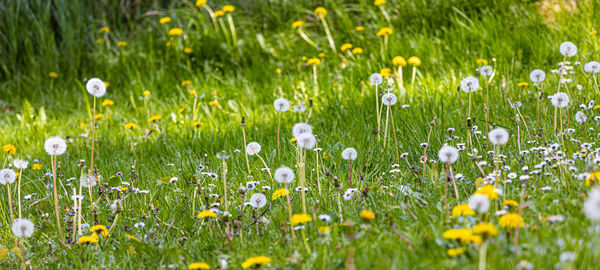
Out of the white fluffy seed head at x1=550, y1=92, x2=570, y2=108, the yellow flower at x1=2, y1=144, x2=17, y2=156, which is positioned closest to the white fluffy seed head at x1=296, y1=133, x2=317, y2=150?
the white fluffy seed head at x1=550, y1=92, x2=570, y2=108

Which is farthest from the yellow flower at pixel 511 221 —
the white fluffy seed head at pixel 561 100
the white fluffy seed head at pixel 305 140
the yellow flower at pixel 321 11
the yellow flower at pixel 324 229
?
the yellow flower at pixel 321 11

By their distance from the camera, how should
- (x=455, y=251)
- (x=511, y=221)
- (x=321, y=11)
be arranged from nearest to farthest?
(x=455, y=251)
(x=511, y=221)
(x=321, y=11)

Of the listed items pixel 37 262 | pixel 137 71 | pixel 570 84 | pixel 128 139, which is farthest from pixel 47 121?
pixel 570 84

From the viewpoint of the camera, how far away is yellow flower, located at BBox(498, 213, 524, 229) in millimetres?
1597

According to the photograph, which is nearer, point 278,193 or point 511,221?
point 511,221

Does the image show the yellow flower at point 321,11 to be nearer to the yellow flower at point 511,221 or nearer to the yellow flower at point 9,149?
the yellow flower at point 9,149

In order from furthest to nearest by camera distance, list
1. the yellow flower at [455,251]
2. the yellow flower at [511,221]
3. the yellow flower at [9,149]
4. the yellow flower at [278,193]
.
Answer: the yellow flower at [9,149] → the yellow flower at [278,193] → the yellow flower at [511,221] → the yellow flower at [455,251]

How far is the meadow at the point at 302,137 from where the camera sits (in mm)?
1766

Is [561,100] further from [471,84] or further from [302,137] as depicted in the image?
[302,137]

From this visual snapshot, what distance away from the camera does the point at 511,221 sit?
1605 mm

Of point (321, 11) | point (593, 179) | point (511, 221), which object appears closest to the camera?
point (511, 221)

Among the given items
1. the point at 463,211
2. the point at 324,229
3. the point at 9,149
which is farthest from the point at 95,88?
the point at 463,211

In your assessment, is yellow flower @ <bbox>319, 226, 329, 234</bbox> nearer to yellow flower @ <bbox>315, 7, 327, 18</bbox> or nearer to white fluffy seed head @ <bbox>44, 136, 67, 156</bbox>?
white fluffy seed head @ <bbox>44, 136, 67, 156</bbox>

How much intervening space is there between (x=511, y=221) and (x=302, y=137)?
736 mm
